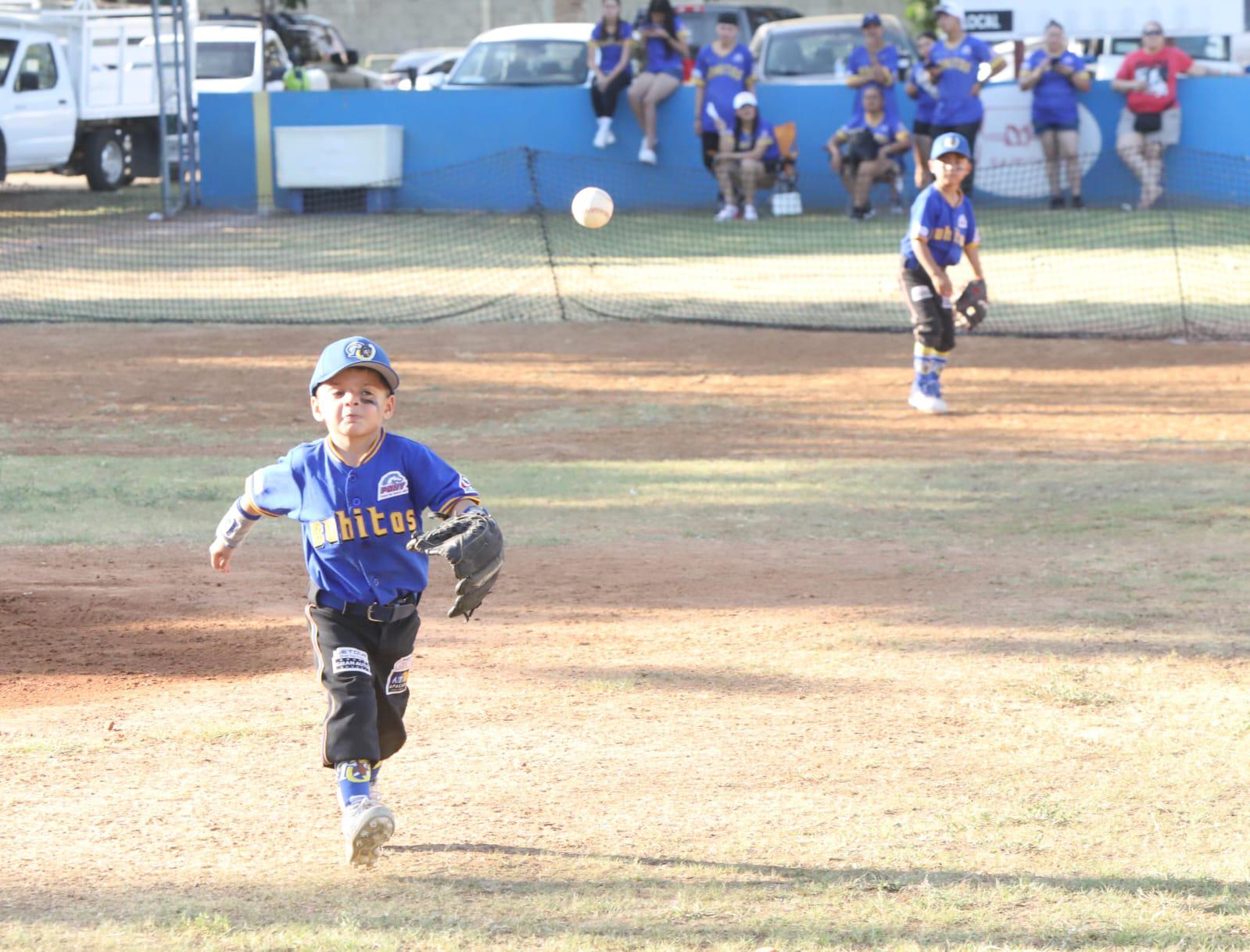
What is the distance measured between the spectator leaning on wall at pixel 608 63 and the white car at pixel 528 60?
838 millimetres

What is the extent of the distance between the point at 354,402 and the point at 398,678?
0.79 metres

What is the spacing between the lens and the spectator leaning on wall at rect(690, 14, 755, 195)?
2158 cm

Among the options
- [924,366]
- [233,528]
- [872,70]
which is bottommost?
[924,366]

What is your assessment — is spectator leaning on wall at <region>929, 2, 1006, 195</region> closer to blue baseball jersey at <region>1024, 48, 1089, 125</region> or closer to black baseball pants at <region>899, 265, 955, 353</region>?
blue baseball jersey at <region>1024, 48, 1089, 125</region>

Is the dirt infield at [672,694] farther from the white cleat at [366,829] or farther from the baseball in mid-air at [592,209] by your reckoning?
the baseball in mid-air at [592,209]

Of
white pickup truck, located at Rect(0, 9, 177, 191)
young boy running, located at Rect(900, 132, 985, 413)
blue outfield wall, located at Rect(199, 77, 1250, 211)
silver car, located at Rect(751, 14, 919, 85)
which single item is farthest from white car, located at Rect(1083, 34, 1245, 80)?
young boy running, located at Rect(900, 132, 985, 413)

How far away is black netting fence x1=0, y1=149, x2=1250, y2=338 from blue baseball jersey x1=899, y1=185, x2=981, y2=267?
12.6 feet

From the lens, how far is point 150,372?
42.8 ft

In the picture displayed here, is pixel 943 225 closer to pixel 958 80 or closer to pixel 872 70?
pixel 958 80

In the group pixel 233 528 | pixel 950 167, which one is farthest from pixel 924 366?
pixel 233 528

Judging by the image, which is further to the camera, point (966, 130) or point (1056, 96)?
point (1056, 96)

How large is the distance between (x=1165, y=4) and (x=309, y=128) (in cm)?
1158

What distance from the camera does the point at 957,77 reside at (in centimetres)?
2086

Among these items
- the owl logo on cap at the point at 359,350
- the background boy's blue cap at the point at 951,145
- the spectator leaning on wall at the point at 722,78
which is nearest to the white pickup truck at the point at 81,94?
the spectator leaning on wall at the point at 722,78
